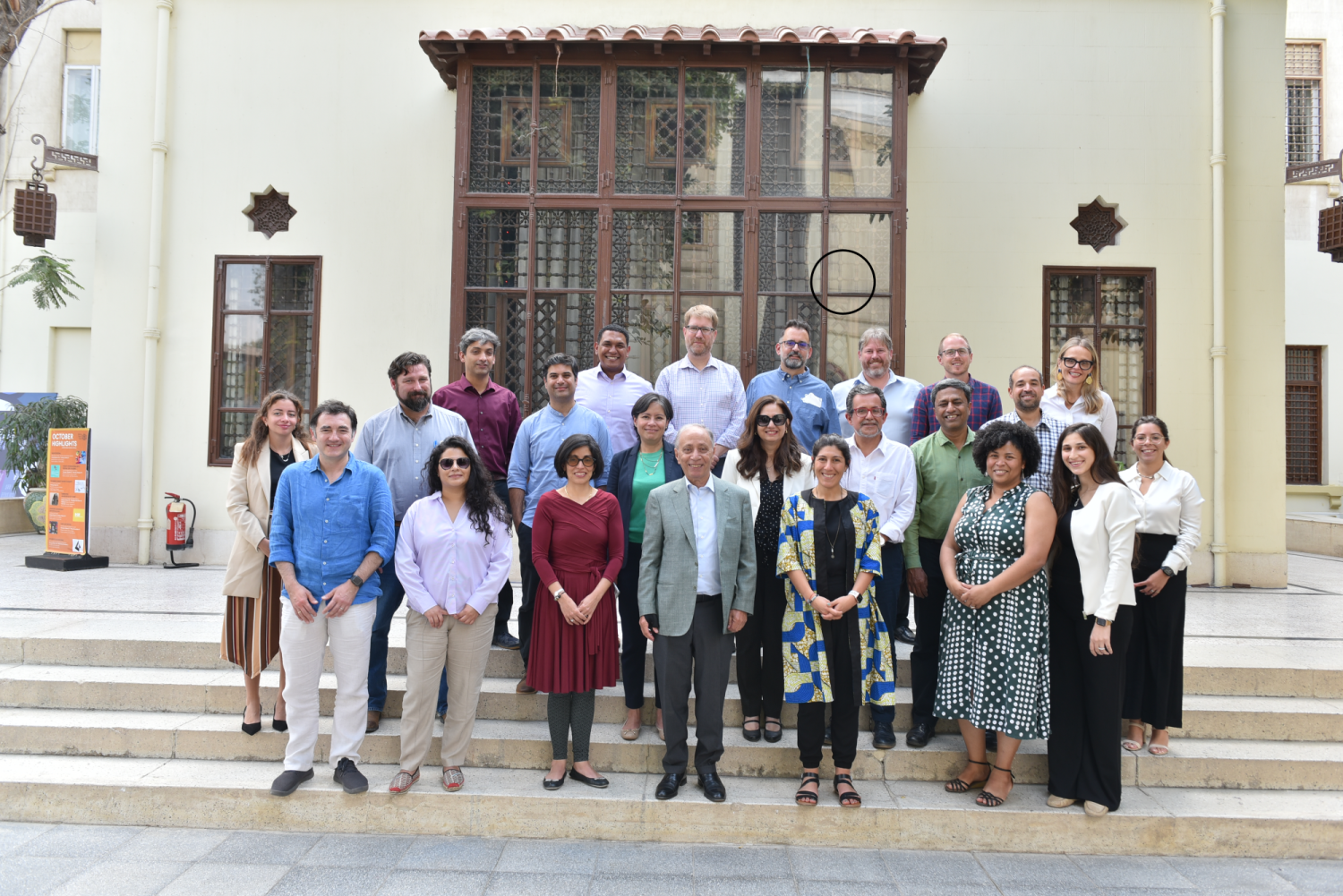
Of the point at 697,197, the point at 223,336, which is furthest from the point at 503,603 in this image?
the point at 223,336

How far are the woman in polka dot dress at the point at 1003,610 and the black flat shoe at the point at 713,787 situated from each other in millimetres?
1166

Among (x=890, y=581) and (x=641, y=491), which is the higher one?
(x=641, y=491)

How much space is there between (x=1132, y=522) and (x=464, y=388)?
3770 millimetres

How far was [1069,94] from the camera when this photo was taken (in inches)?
321

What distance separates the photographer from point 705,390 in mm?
5188

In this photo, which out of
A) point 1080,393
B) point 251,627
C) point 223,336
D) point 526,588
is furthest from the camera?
point 223,336

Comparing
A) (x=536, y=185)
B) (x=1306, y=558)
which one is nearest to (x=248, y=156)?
(x=536, y=185)

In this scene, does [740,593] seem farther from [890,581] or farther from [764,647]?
[890,581]

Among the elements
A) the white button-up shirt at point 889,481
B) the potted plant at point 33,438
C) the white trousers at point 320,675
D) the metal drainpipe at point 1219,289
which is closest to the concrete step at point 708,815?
the white trousers at point 320,675

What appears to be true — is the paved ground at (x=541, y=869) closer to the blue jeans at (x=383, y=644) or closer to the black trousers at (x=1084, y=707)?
the black trousers at (x=1084, y=707)

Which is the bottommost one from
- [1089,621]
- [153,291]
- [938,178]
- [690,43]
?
[1089,621]

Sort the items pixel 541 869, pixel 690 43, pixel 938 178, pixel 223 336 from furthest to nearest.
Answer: pixel 223 336, pixel 938 178, pixel 690 43, pixel 541 869

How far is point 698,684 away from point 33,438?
37.9 ft

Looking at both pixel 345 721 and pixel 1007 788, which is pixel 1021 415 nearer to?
pixel 1007 788
